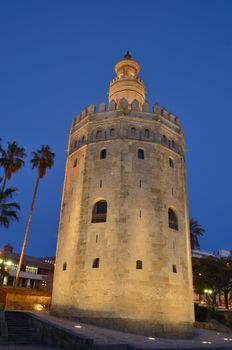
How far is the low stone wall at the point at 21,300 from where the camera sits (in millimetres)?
23172

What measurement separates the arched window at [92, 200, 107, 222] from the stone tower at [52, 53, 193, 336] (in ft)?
0.24

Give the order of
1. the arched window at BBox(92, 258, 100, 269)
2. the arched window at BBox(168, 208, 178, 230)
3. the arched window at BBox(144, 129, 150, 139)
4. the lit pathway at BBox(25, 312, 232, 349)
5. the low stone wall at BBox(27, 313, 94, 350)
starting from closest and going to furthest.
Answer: the low stone wall at BBox(27, 313, 94, 350)
the lit pathway at BBox(25, 312, 232, 349)
the arched window at BBox(92, 258, 100, 269)
the arched window at BBox(168, 208, 178, 230)
the arched window at BBox(144, 129, 150, 139)

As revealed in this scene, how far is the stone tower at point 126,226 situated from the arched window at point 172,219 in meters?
0.11

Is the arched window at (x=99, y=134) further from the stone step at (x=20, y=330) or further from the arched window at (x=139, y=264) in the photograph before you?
the stone step at (x=20, y=330)

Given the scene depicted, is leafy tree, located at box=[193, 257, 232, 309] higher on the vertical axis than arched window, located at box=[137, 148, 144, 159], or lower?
lower

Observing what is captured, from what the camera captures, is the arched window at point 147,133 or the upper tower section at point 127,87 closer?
the arched window at point 147,133

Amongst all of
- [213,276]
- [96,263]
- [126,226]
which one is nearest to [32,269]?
[213,276]

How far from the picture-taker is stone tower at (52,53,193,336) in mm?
20172

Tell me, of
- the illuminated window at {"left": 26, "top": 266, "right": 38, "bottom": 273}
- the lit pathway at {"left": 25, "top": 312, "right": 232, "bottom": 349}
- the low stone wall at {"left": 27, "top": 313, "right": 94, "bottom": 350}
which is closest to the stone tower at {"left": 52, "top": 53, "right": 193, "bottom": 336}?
the lit pathway at {"left": 25, "top": 312, "right": 232, "bottom": 349}

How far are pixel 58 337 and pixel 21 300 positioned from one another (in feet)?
36.0

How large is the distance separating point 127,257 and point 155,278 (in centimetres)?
227

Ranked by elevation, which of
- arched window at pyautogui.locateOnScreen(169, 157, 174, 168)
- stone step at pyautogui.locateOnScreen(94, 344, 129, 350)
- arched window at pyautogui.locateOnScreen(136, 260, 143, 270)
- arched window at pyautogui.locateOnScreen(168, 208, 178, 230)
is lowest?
stone step at pyautogui.locateOnScreen(94, 344, 129, 350)

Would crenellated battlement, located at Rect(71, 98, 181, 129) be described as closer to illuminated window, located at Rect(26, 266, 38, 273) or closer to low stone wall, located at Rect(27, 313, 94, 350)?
low stone wall, located at Rect(27, 313, 94, 350)

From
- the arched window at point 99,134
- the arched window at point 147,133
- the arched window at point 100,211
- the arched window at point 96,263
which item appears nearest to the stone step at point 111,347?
the arched window at point 96,263
